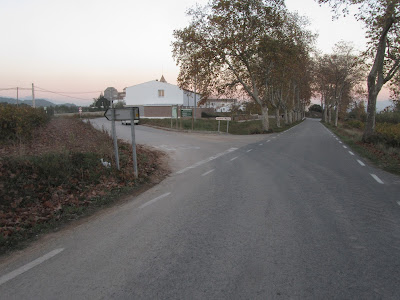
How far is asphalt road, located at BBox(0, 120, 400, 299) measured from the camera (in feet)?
10.3

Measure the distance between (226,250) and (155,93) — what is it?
197 feet

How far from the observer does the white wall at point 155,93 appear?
202 ft

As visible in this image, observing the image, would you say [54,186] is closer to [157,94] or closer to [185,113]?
[185,113]

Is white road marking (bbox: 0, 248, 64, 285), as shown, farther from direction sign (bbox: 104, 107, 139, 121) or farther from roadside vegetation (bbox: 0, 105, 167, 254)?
direction sign (bbox: 104, 107, 139, 121)

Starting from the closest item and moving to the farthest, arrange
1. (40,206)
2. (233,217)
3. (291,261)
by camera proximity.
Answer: (291,261)
(233,217)
(40,206)

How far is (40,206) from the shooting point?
595 cm

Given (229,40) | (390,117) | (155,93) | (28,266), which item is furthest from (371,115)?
(155,93)

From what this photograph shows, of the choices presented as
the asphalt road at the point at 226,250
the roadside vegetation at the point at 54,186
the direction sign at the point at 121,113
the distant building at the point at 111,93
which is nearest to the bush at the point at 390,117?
the asphalt road at the point at 226,250

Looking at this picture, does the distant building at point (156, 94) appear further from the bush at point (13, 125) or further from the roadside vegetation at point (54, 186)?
the roadside vegetation at point (54, 186)

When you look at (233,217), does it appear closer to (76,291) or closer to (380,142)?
(76,291)

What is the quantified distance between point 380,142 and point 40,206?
700 inches

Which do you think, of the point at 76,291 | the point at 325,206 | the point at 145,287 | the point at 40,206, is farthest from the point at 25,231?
the point at 325,206

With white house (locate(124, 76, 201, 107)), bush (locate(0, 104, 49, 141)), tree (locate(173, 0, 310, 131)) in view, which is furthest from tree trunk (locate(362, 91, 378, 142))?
white house (locate(124, 76, 201, 107))

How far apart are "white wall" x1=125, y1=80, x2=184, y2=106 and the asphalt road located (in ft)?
184
